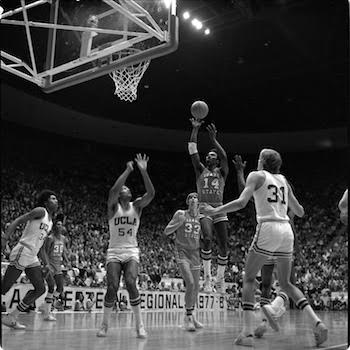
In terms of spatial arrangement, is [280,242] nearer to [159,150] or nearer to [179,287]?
[179,287]

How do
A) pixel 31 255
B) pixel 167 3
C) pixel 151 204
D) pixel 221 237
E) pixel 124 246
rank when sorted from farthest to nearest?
pixel 151 204
pixel 221 237
pixel 167 3
pixel 31 255
pixel 124 246

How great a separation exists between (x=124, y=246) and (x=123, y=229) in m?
0.20

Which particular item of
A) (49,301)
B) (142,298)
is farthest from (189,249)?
(142,298)

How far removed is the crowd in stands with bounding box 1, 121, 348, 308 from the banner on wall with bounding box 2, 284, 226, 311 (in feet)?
1.17

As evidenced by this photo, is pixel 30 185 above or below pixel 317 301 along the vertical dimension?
above

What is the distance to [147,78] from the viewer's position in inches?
732

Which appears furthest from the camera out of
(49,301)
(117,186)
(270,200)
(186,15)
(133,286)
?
(186,15)

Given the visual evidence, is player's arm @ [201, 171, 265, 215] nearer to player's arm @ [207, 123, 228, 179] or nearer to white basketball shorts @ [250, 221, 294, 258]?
white basketball shorts @ [250, 221, 294, 258]

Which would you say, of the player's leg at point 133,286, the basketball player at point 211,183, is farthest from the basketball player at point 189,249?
the player's leg at point 133,286

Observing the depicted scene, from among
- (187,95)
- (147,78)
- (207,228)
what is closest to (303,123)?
(187,95)

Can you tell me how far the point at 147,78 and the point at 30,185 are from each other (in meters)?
5.77

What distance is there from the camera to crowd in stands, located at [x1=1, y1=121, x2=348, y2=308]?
15953 mm

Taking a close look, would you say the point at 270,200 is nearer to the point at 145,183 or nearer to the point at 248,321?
the point at 248,321

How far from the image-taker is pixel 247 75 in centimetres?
1908
